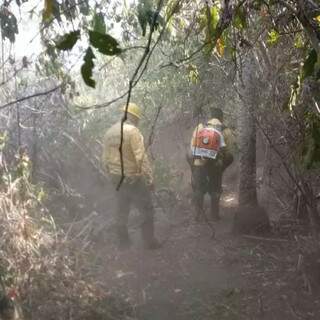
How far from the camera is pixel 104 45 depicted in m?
1.73

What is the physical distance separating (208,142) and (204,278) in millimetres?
2212

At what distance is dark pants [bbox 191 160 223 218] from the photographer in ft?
25.7

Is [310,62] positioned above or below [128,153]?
above

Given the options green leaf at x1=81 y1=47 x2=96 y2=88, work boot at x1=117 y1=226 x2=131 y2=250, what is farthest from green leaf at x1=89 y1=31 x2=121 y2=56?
work boot at x1=117 y1=226 x2=131 y2=250

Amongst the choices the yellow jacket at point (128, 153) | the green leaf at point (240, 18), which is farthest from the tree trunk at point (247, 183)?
the green leaf at point (240, 18)

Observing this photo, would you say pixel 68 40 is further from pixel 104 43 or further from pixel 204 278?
pixel 204 278

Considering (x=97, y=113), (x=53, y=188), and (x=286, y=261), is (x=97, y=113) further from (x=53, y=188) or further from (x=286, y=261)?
(x=286, y=261)

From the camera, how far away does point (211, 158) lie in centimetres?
759

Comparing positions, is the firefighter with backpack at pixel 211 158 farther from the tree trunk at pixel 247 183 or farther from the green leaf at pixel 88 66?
the green leaf at pixel 88 66

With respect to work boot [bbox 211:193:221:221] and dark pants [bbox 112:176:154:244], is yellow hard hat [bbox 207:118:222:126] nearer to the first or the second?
work boot [bbox 211:193:221:221]

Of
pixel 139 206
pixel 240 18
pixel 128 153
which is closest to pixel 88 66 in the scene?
pixel 240 18

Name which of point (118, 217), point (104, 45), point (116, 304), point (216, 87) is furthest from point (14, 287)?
point (216, 87)

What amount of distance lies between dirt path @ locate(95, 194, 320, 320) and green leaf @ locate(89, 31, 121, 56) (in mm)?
3768

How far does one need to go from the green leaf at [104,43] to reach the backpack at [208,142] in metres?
5.72
